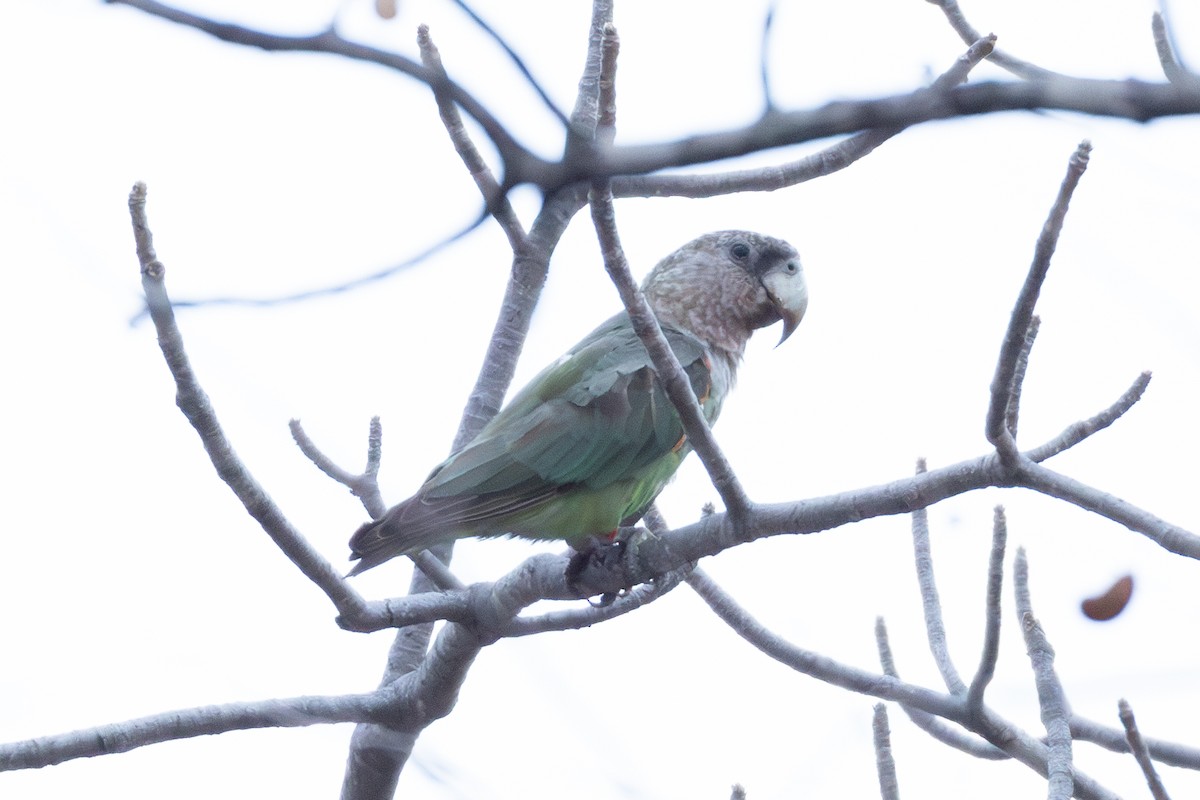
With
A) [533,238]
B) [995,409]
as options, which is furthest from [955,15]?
[533,238]

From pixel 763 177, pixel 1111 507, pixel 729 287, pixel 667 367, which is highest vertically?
pixel 729 287

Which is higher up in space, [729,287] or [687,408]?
[729,287]

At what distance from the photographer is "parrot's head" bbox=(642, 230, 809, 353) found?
205 inches

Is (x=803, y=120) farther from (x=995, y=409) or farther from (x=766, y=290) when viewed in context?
(x=766, y=290)

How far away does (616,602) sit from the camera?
352 centimetres

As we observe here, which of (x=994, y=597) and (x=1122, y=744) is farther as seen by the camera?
(x=1122, y=744)

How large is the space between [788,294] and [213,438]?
10.3ft

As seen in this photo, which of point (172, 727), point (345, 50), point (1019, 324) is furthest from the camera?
point (172, 727)

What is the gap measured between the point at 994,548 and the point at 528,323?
1967 millimetres

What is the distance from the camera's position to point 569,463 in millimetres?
4203

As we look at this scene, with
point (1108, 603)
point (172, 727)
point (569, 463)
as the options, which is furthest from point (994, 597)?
point (172, 727)

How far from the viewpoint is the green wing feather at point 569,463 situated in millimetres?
4141

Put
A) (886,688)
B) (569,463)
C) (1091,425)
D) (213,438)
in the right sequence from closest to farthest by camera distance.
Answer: (1091,425)
(213,438)
(886,688)
(569,463)

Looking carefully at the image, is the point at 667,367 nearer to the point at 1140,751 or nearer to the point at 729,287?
the point at 1140,751
